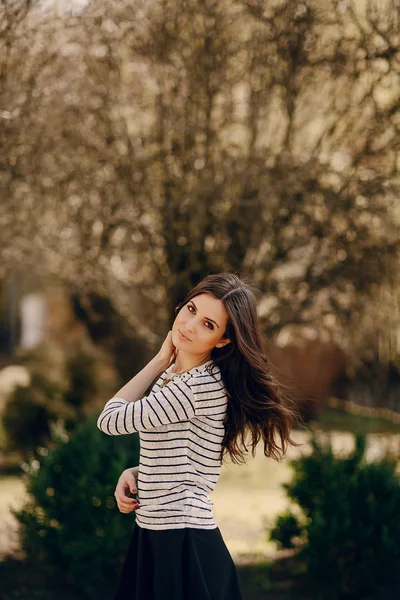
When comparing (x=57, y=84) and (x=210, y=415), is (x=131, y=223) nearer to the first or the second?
(x=57, y=84)

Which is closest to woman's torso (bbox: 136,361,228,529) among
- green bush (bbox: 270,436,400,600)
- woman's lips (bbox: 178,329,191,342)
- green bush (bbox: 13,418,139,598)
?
woman's lips (bbox: 178,329,191,342)

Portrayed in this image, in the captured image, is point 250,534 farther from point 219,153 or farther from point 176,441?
point 176,441

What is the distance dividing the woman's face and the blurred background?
155 centimetres

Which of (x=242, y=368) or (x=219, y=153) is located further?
(x=219, y=153)

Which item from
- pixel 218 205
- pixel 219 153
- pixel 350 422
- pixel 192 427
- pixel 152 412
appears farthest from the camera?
pixel 350 422

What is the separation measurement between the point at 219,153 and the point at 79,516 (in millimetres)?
2955

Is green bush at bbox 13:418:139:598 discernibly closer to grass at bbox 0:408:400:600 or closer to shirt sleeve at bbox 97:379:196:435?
grass at bbox 0:408:400:600

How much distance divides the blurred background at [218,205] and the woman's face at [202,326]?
155 centimetres

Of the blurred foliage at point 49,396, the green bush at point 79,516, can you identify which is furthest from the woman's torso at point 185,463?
the blurred foliage at point 49,396

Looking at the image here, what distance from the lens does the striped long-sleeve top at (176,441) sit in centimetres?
249

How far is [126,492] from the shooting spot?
8.82 feet

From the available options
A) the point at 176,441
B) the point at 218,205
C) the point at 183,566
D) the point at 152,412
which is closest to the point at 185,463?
the point at 176,441

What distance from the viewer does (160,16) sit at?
5379mm

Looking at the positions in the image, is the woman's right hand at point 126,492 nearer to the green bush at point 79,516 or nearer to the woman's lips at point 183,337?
the woman's lips at point 183,337
